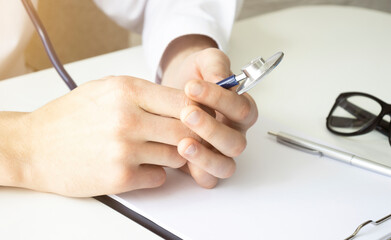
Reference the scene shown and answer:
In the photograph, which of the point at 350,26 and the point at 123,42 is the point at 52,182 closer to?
the point at 350,26

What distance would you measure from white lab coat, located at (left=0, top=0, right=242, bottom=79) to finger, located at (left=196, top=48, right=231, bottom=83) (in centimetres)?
17

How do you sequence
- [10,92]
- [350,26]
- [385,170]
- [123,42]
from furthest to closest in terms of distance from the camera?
1. [123,42]
2. [350,26]
3. [10,92]
4. [385,170]

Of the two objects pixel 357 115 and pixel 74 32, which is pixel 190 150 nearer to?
pixel 357 115

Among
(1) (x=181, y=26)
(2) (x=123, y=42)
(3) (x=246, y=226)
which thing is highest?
(2) (x=123, y=42)

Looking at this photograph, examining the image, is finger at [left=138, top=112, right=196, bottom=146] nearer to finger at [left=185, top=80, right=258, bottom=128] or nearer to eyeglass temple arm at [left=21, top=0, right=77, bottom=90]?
finger at [left=185, top=80, right=258, bottom=128]

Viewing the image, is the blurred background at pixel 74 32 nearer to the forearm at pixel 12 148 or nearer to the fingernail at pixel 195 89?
the forearm at pixel 12 148

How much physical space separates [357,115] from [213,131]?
0.33 m

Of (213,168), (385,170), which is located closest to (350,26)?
(385,170)

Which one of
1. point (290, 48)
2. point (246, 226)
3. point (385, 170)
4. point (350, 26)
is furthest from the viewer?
point (350, 26)

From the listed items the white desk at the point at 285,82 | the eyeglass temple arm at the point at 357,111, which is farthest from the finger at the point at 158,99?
the eyeglass temple arm at the point at 357,111

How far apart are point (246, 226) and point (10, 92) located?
1.46 ft

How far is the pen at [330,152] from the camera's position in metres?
0.62

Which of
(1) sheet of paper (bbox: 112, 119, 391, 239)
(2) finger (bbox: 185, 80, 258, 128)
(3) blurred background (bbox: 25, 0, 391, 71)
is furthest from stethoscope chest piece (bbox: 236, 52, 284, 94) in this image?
(3) blurred background (bbox: 25, 0, 391, 71)

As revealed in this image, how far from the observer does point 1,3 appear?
2.83 ft
